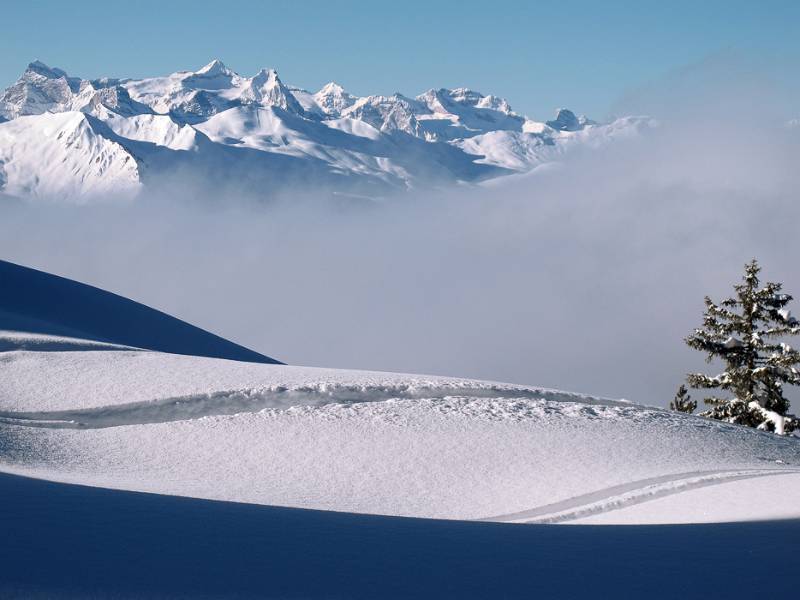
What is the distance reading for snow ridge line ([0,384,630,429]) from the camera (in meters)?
17.5

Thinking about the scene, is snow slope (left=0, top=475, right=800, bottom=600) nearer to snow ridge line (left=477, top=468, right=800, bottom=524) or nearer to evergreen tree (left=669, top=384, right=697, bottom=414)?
snow ridge line (left=477, top=468, right=800, bottom=524)

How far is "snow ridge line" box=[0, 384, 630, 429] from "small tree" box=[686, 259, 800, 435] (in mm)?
12023

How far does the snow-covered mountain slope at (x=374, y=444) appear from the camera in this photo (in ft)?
45.4

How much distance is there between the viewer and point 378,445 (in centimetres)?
1619

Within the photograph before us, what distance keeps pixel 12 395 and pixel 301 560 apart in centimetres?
1303

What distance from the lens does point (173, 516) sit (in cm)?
923

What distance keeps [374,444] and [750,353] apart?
18.4m

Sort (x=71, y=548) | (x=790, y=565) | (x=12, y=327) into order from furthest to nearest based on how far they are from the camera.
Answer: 1. (x=12, y=327)
2. (x=790, y=565)
3. (x=71, y=548)

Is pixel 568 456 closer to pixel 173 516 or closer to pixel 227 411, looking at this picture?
pixel 227 411

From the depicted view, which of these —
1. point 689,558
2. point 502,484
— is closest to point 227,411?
point 502,484

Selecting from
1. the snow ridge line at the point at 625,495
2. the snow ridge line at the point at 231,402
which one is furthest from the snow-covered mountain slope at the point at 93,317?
the snow ridge line at the point at 625,495

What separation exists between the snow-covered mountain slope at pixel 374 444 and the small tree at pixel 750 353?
9363 millimetres

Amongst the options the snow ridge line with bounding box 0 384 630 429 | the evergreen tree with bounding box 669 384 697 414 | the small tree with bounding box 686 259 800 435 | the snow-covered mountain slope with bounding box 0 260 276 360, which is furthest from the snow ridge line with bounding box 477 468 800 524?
the evergreen tree with bounding box 669 384 697 414

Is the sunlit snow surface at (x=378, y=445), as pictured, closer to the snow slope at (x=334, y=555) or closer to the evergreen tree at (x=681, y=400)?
the snow slope at (x=334, y=555)
